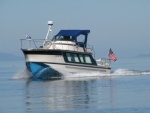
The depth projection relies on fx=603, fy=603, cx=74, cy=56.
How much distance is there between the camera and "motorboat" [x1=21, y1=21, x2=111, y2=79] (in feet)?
145

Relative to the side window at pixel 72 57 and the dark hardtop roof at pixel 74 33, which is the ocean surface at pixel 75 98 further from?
the dark hardtop roof at pixel 74 33

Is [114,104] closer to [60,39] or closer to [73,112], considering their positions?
[73,112]

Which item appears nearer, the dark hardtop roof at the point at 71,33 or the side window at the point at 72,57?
the side window at the point at 72,57

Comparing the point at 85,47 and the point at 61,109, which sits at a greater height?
the point at 85,47

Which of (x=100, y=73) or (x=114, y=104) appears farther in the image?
(x=100, y=73)

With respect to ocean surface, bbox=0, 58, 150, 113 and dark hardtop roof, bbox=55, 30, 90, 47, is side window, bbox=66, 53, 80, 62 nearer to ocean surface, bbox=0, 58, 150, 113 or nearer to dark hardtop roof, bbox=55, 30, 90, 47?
dark hardtop roof, bbox=55, 30, 90, 47

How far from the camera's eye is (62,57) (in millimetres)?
44375

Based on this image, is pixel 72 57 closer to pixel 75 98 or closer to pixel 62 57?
pixel 62 57

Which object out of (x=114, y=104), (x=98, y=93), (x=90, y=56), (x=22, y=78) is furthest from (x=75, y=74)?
(x=114, y=104)

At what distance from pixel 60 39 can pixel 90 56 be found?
262cm

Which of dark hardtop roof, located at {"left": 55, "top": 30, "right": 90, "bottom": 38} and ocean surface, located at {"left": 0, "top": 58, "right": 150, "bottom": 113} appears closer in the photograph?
ocean surface, located at {"left": 0, "top": 58, "right": 150, "bottom": 113}

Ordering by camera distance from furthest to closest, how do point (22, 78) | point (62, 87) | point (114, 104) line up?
point (22, 78)
point (62, 87)
point (114, 104)

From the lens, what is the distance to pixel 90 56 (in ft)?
150

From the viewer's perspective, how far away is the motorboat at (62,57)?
44.3 m
